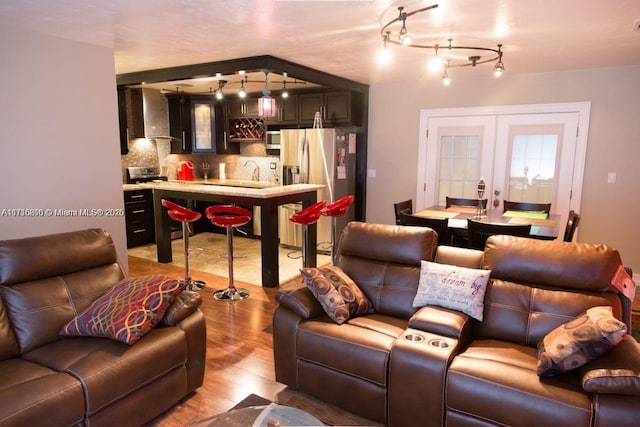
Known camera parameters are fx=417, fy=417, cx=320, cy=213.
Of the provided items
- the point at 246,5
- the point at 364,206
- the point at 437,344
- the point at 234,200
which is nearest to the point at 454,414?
the point at 437,344

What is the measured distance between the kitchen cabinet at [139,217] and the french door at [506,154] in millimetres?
4090

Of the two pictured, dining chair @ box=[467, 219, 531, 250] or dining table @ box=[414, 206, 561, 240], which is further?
dining table @ box=[414, 206, 561, 240]

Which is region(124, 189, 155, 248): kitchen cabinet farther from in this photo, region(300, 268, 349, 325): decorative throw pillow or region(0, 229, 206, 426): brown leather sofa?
region(300, 268, 349, 325): decorative throw pillow

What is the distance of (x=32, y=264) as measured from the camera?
8.18ft

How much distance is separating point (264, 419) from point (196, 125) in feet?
20.6

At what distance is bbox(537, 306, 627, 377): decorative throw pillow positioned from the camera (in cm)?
188

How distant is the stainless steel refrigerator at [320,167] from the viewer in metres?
5.89

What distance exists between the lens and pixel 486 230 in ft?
10.8

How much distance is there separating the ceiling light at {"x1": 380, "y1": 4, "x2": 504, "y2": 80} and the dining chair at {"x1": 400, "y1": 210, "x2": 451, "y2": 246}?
1403 millimetres

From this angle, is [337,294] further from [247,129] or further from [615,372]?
[247,129]

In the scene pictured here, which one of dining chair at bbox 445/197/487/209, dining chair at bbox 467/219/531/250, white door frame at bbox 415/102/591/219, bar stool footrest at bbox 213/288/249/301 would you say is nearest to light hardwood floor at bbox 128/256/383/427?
bar stool footrest at bbox 213/288/249/301

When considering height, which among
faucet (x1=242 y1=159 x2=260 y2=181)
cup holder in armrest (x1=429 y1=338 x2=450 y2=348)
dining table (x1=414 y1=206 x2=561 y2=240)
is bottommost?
cup holder in armrest (x1=429 y1=338 x2=450 y2=348)

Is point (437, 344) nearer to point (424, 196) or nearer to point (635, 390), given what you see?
point (635, 390)

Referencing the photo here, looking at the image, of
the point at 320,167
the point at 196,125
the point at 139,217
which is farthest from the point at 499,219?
the point at 196,125
